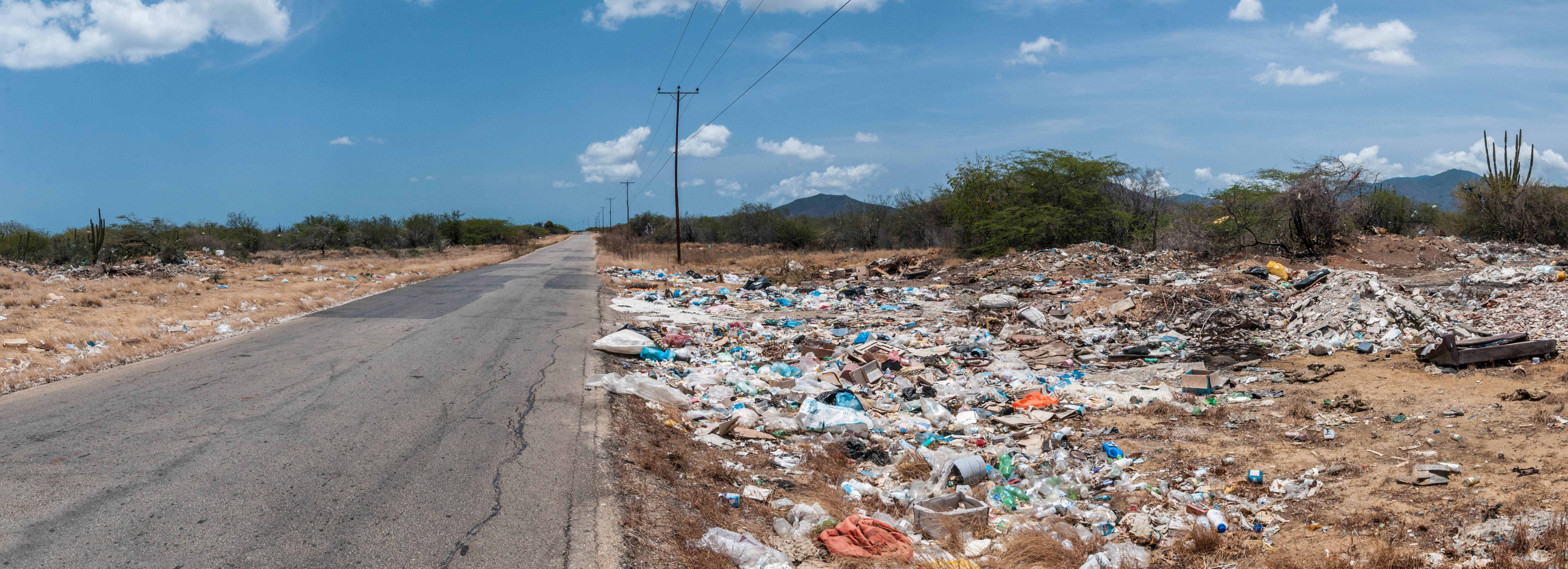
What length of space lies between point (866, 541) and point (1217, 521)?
2116 mm

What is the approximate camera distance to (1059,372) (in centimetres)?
905

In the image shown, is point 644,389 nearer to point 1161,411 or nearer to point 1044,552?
point 1044,552

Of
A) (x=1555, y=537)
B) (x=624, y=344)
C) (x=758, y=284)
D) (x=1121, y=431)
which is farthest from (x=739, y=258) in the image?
(x=1555, y=537)

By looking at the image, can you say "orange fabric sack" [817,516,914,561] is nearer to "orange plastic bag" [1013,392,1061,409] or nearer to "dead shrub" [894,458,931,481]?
"dead shrub" [894,458,931,481]

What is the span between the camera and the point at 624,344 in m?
9.41

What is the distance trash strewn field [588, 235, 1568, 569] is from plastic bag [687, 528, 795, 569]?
14 mm

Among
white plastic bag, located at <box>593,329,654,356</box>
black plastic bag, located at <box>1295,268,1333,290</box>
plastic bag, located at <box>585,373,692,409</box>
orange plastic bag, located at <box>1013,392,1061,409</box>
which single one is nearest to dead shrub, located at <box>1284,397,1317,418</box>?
orange plastic bag, located at <box>1013,392,1061,409</box>

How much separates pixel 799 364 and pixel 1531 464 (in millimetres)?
6625

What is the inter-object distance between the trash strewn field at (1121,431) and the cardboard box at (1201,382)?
0.12ft

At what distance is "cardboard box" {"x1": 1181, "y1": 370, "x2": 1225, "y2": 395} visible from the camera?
7.49m

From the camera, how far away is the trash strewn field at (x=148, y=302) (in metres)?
8.13

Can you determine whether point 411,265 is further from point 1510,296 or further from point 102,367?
point 1510,296

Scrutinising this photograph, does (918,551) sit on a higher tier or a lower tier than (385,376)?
lower

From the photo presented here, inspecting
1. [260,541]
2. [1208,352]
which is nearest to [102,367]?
[260,541]
